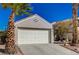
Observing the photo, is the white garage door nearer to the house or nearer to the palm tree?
the house

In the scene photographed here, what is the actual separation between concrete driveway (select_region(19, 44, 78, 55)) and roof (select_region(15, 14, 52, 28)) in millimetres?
1137

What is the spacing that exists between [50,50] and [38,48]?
640 mm

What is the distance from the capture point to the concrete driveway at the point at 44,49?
12453 millimetres

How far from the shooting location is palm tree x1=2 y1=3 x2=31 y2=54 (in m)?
12.3

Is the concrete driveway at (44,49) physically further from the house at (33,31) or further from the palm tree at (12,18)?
the palm tree at (12,18)

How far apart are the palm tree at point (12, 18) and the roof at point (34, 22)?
1.69ft

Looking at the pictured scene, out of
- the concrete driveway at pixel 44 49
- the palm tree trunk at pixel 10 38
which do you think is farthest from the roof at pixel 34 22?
the concrete driveway at pixel 44 49

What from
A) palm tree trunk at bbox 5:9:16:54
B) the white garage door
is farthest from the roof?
palm tree trunk at bbox 5:9:16:54

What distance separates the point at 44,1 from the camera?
41.4 feet

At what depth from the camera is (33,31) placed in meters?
13.5

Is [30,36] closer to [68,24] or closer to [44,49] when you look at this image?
[44,49]

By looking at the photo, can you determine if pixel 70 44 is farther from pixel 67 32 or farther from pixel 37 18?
pixel 37 18

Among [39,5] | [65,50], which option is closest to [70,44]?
[65,50]

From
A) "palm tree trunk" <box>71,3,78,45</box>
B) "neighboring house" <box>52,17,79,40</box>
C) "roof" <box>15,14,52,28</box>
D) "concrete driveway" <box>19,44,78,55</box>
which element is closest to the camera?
"concrete driveway" <box>19,44,78,55</box>
